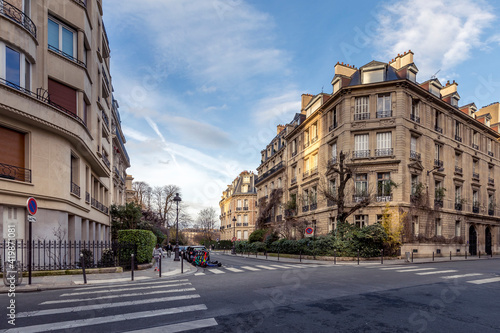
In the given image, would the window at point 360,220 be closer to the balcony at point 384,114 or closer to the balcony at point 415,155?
the balcony at point 415,155

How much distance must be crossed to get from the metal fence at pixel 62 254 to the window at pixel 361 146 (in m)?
20.1

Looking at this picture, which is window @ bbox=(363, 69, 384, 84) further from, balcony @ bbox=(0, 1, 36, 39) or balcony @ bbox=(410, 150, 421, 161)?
balcony @ bbox=(0, 1, 36, 39)

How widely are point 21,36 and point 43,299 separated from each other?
1135 cm

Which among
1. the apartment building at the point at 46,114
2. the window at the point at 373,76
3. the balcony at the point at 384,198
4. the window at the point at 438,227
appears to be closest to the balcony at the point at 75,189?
the apartment building at the point at 46,114

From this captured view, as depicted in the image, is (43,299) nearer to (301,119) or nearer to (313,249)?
(313,249)

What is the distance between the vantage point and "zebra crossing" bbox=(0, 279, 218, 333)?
19.0 ft

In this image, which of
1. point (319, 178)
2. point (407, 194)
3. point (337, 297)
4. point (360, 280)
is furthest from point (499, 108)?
point (337, 297)

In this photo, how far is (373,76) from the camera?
29.1 metres

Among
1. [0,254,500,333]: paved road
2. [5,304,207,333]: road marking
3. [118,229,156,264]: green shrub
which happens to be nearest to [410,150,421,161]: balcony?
[0,254,500,333]: paved road

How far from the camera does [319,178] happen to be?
1272 inches

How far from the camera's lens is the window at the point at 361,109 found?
94.8 feet

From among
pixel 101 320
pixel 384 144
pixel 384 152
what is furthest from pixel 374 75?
pixel 101 320

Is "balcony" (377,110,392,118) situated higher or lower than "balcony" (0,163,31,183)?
higher

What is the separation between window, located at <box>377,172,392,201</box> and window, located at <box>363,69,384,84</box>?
8.25 metres
